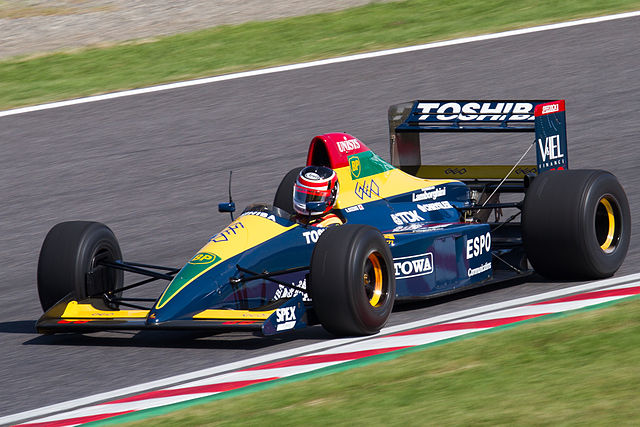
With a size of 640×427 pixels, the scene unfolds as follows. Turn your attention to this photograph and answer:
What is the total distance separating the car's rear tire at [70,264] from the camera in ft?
26.9

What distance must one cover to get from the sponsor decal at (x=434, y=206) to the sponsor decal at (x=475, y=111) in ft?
3.25

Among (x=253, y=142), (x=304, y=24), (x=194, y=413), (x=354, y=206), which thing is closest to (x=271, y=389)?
(x=194, y=413)

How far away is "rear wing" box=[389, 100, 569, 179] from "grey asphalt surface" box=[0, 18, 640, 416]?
1056 millimetres

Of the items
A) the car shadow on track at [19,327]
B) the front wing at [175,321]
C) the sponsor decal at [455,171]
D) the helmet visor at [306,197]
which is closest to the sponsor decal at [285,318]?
the front wing at [175,321]

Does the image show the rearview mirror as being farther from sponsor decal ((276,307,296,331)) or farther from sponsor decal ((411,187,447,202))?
sponsor decal ((276,307,296,331))

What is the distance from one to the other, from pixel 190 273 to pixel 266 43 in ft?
36.3

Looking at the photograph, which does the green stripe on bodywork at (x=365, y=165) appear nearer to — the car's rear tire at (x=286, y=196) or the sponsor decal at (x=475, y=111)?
the car's rear tire at (x=286, y=196)

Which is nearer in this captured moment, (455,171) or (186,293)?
(186,293)

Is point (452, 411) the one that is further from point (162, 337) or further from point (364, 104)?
point (364, 104)

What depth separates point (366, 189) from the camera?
8.88 m

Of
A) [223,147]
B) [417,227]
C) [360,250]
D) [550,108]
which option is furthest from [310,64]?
[360,250]

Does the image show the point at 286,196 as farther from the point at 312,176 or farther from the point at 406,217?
the point at 312,176

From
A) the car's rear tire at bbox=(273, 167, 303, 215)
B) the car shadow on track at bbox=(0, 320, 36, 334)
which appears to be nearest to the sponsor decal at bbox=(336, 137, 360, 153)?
the car's rear tire at bbox=(273, 167, 303, 215)

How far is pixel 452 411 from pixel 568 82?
10665mm
